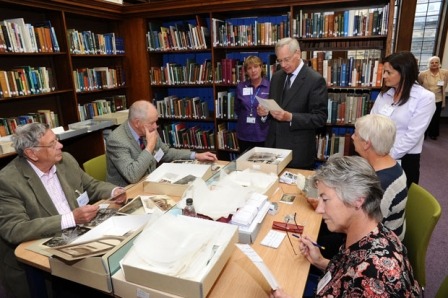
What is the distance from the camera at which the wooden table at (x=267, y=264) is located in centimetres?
121

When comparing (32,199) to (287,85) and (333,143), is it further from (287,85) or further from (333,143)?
(333,143)

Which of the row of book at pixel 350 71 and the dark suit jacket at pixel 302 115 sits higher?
the row of book at pixel 350 71

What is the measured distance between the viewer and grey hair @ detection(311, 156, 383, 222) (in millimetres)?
1183

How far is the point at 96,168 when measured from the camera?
260 cm

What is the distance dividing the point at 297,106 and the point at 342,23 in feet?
4.95

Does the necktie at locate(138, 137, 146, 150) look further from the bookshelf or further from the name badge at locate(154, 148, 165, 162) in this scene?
the bookshelf

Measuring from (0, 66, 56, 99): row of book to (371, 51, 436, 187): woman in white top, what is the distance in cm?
352

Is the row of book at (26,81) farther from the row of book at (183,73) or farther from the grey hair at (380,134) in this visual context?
the grey hair at (380,134)

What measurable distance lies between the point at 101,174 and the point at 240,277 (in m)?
1.78

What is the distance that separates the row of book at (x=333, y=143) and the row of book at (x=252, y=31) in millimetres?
1361

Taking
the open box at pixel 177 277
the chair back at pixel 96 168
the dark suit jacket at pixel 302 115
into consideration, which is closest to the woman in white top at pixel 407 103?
the dark suit jacket at pixel 302 115

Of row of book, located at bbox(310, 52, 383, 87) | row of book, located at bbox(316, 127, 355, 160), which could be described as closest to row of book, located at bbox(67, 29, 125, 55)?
row of book, located at bbox(310, 52, 383, 87)

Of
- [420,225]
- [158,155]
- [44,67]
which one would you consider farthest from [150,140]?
[44,67]

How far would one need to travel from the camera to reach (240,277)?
1.29 m
